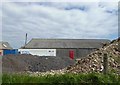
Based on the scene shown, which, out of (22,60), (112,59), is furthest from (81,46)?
(112,59)

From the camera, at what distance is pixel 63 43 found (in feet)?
202

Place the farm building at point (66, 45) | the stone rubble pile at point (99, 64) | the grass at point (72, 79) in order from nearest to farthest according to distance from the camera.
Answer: the grass at point (72, 79) < the stone rubble pile at point (99, 64) < the farm building at point (66, 45)

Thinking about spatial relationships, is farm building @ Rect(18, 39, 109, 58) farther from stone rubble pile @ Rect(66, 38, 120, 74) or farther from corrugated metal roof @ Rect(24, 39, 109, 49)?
stone rubble pile @ Rect(66, 38, 120, 74)

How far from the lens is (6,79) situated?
25.3 ft

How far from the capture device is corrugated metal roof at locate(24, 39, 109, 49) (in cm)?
5912

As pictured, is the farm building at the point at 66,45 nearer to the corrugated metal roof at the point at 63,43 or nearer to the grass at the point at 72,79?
the corrugated metal roof at the point at 63,43

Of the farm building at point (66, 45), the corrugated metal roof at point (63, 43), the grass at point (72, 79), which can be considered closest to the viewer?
the grass at point (72, 79)

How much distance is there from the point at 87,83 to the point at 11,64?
17.6 metres

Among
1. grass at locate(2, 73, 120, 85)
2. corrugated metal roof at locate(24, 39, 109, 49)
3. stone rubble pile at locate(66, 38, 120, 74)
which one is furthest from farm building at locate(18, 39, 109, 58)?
grass at locate(2, 73, 120, 85)

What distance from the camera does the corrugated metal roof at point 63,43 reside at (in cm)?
5912

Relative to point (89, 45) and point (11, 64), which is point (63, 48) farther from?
point (11, 64)

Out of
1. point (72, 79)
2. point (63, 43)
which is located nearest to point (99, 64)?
point (72, 79)

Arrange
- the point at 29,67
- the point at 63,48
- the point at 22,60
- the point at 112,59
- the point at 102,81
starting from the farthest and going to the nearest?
the point at 63,48, the point at 22,60, the point at 29,67, the point at 112,59, the point at 102,81

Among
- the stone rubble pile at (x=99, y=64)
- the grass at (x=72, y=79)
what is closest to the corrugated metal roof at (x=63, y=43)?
the stone rubble pile at (x=99, y=64)
